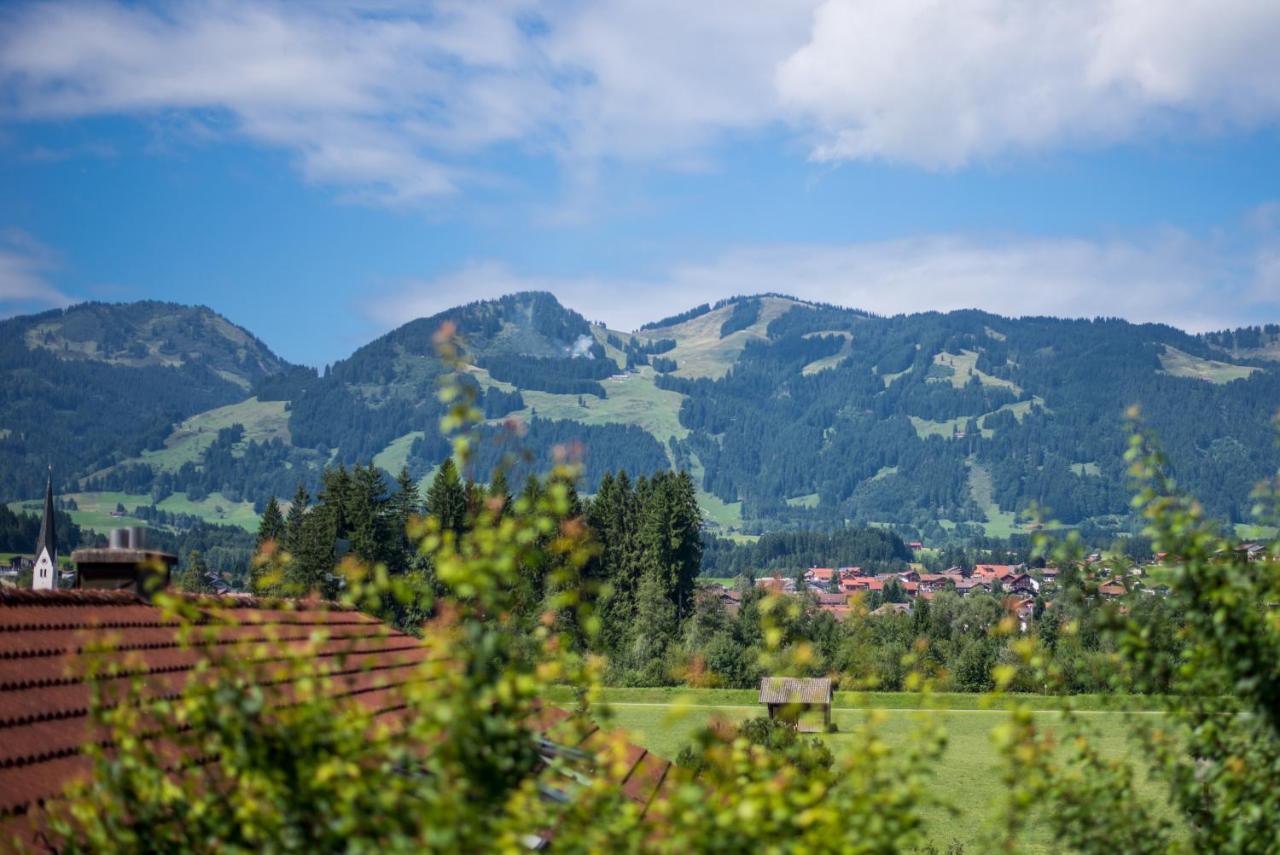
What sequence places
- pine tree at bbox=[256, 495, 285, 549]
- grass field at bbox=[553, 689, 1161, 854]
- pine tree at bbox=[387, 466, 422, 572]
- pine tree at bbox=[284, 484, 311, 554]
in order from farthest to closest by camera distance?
pine tree at bbox=[256, 495, 285, 549] → pine tree at bbox=[284, 484, 311, 554] → pine tree at bbox=[387, 466, 422, 572] → grass field at bbox=[553, 689, 1161, 854]

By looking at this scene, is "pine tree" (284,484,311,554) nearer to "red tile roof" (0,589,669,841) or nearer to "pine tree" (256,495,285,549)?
"pine tree" (256,495,285,549)

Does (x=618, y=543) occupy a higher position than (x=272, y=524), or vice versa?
(x=272, y=524)

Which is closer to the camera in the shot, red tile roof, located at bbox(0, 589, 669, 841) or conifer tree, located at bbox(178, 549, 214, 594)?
red tile roof, located at bbox(0, 589, 669, 841)

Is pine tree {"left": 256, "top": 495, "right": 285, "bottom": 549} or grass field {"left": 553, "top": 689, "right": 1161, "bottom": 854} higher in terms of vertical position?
pine tree {"left": 256, "top": 495, "right": 285, "bottom": 549}

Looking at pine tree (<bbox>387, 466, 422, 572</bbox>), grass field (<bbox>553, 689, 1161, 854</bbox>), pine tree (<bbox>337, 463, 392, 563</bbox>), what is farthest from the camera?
pine tree (<bbox>387, 466, 422, 572</bbox>)

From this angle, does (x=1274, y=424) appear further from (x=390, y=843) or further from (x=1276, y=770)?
(x=390, y=843)

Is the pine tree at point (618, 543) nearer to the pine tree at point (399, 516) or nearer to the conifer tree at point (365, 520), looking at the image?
the pine tree at point (399, 516)

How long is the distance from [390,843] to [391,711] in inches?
168

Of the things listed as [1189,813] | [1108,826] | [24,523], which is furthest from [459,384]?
[24,523]

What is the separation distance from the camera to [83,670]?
489 cm

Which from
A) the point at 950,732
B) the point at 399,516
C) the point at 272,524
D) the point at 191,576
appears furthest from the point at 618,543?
the point at 191,576

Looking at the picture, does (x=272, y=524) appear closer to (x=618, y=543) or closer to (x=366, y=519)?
(x=366, y=519)

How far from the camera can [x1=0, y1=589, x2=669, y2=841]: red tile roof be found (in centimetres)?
588

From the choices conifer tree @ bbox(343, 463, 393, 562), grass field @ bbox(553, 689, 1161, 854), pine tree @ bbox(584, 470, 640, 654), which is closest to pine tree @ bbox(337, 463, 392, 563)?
conifer tree @ bbox(343, 463, 393, 562)
